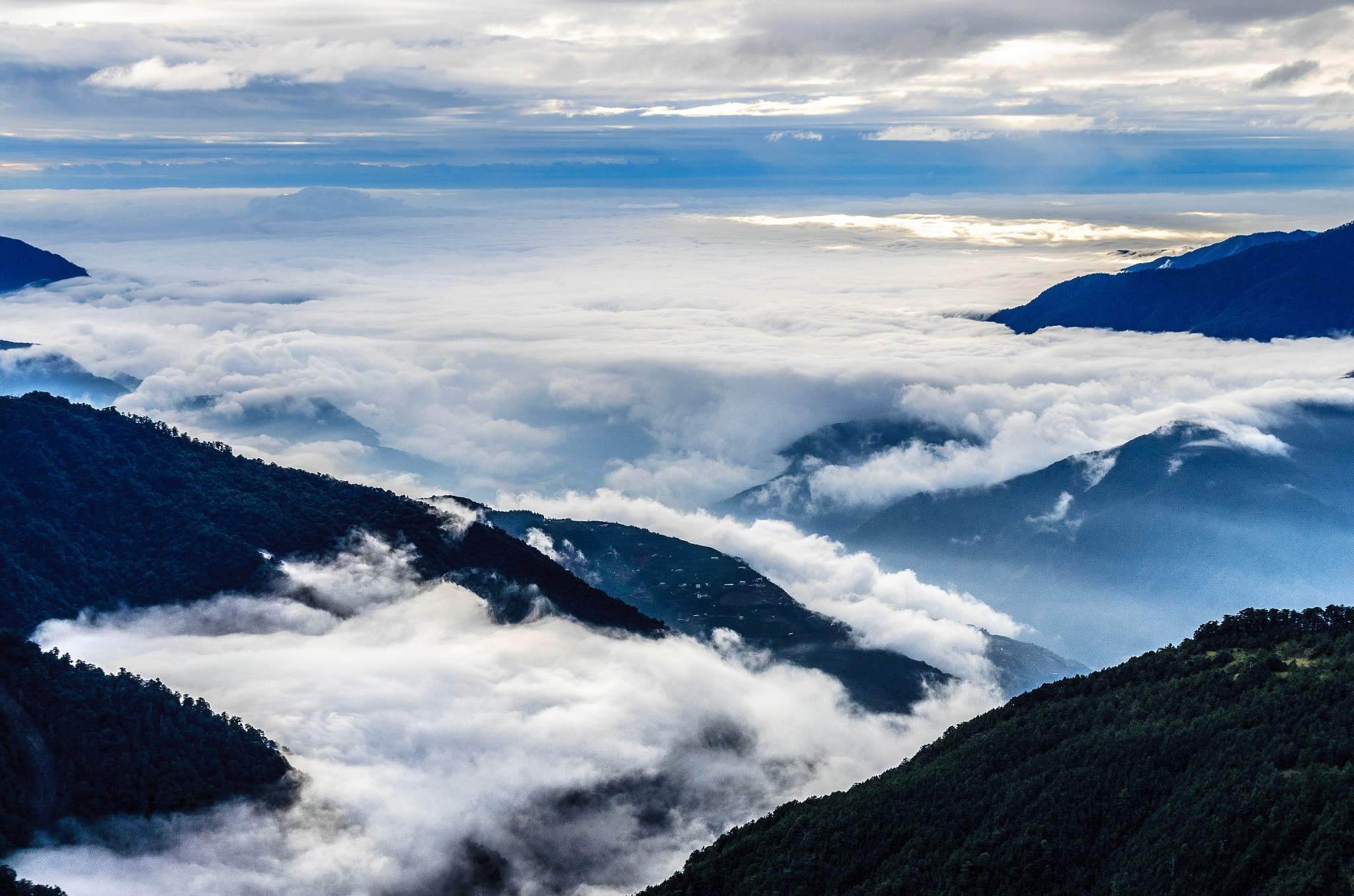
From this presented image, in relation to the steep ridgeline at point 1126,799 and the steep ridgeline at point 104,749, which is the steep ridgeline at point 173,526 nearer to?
the steep ridgeline at point 104,749

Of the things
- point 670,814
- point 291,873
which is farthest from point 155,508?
point 670,814

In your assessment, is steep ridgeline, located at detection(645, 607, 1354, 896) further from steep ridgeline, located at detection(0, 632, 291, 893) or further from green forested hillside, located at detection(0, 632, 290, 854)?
steep ridgeline, located at detection(0, 632, 291, 893)

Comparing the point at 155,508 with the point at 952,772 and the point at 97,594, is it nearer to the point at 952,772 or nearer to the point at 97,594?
the point at 97,594

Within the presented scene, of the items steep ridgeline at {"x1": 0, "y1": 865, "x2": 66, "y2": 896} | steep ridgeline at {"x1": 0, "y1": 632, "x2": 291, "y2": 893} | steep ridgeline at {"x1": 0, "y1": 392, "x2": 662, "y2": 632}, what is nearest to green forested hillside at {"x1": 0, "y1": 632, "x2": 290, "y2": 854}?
steep ridgeline at {"x1": 0, "y1": 632, "x2": 291, "y2": 893}

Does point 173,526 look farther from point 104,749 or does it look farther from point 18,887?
point 18,887

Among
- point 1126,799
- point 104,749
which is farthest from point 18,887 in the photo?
point 1126,799

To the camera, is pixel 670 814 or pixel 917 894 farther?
pixel 670 814
